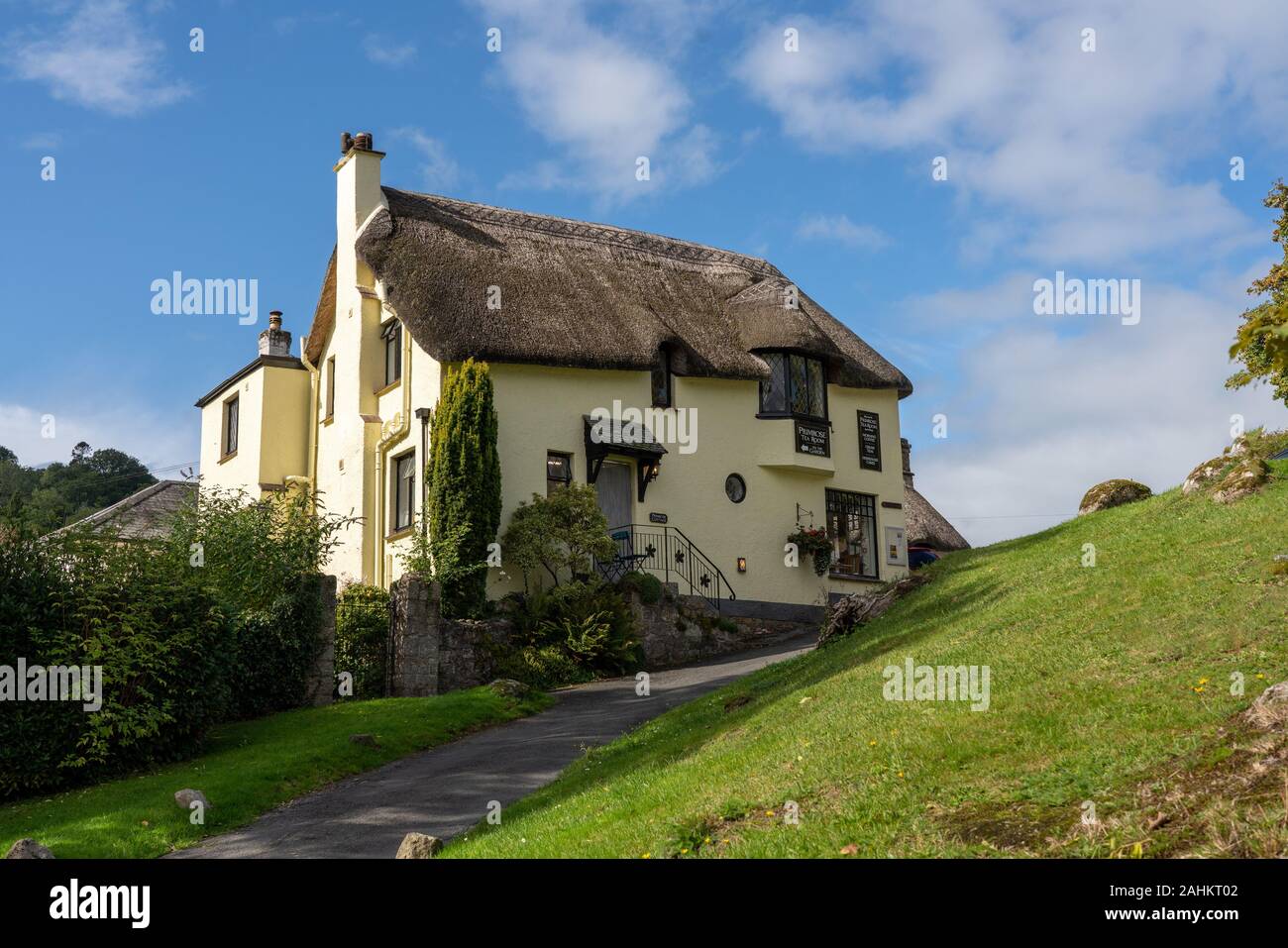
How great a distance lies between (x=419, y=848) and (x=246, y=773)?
19.0ft

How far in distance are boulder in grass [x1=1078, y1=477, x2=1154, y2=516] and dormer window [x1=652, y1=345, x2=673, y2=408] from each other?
905cm

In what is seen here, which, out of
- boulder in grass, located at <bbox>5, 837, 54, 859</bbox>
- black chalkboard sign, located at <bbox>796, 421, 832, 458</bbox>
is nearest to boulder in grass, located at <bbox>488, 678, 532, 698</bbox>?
boulder in grass, located at <bbox>5, 837, 54, 859</bbox>

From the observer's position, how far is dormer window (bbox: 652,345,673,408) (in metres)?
27.8

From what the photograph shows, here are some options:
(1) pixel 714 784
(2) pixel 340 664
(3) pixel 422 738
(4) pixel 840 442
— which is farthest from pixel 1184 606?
(4) pixel 840 442

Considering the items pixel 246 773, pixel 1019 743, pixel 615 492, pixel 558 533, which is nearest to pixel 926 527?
pixel 615 492

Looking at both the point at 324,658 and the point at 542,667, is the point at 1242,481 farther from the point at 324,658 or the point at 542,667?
the point at 324,658

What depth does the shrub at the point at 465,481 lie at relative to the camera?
922 inches

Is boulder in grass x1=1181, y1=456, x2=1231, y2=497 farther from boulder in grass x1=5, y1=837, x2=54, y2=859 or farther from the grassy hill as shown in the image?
boulder in grass x1=5, y1=837, x2=54, y2=859

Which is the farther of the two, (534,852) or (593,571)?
(593,571)

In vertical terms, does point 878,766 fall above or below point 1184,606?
below

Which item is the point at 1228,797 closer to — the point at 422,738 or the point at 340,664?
the point at 422,738
